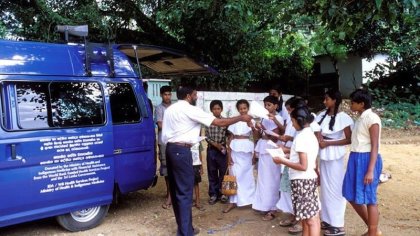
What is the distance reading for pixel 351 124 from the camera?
4410 mm

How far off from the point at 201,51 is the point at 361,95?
288 inches

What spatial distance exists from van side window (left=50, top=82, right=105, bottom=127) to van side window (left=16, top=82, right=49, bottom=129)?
0.31ft

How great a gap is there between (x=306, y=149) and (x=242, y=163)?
6.38 ft

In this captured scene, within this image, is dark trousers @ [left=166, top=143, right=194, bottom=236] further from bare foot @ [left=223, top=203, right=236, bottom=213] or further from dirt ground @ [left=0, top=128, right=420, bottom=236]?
bare foot @ [left=223, top=203, right=236, bottom=213]

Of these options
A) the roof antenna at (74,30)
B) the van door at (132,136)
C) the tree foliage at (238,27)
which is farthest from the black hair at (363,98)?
the roof antenna at (74,30)

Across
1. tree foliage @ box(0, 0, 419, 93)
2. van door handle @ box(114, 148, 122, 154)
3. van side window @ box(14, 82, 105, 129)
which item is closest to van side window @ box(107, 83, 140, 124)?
van side window @ box(14, 82, 105, 129)

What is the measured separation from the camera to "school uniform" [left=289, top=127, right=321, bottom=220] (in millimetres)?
3750

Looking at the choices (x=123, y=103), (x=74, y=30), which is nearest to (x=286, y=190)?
(x=123, y=103)

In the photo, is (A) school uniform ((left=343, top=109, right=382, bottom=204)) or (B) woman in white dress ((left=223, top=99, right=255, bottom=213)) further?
(B) woman in white dress ((left=223, top=99, right=255, bottom=213))

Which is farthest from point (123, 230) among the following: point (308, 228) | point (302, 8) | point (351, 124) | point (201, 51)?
point (201, 51)

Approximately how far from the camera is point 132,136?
5.08 m

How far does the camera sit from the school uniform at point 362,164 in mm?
3988

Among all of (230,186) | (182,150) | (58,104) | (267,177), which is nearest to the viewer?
(182,150)

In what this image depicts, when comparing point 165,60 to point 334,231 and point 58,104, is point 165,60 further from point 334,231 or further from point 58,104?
point 334,231
